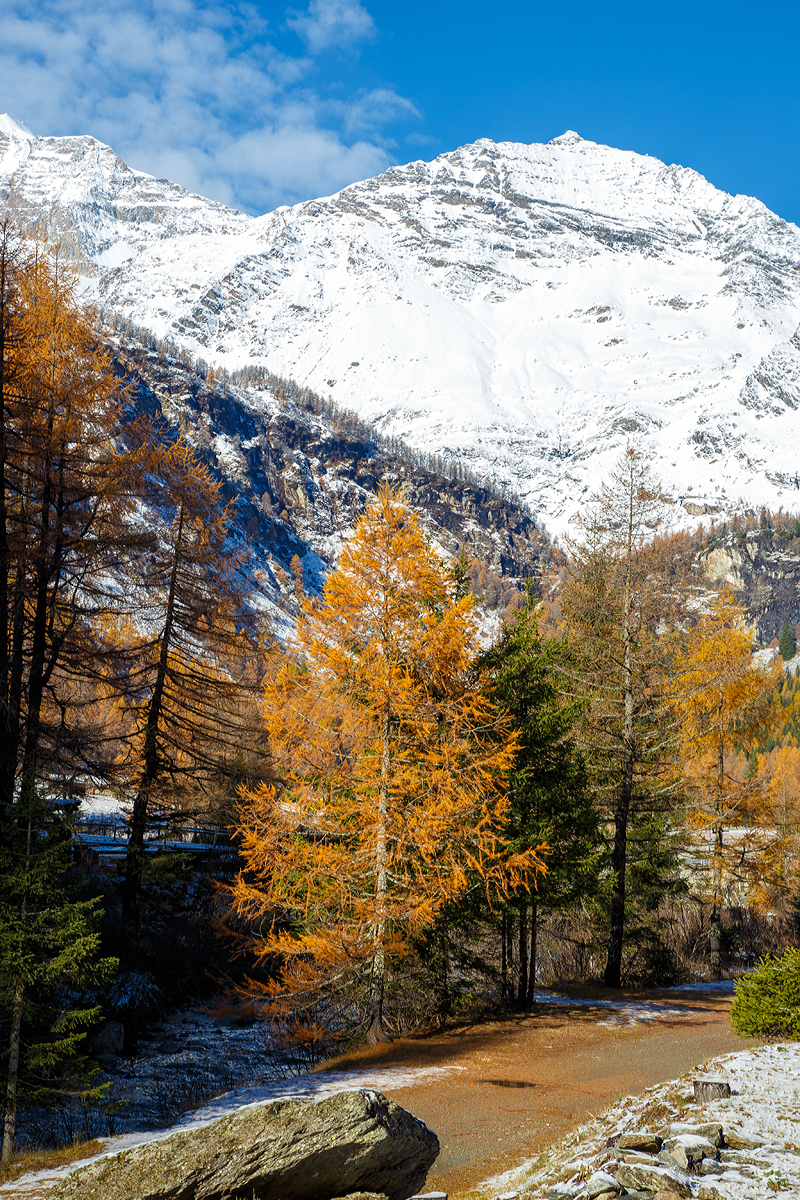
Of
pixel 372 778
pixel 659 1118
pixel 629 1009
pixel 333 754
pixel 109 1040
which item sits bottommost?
pixel 109 1040

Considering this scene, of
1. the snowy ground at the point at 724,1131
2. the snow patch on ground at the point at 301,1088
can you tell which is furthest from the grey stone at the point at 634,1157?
the snow patch on ground at the point at 301,1088

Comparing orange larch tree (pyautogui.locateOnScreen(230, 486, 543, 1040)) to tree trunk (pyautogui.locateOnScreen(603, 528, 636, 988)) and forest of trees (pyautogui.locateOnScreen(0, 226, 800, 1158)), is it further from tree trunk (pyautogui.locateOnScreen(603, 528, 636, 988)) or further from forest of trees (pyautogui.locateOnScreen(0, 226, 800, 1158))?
tree trunk (pyautogui.locateOnScreen(603, 528, 636, 988))

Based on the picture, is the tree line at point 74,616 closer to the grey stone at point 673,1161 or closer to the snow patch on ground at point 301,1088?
the snow patch on ground at point 301,1088

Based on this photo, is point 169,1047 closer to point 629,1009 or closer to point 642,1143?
point 629,1009

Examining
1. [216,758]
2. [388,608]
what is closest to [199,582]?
[216,758]

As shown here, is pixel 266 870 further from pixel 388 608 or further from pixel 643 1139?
pixel 643 1139

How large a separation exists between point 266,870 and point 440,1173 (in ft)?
18.0

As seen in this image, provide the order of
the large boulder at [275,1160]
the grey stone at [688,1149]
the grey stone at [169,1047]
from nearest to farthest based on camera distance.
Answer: the large boulder at [275,1160], the grey stone at [688,1149], the grey stone at [169,1047]

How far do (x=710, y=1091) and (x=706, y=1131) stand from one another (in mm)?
902

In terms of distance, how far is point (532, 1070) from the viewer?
34.8 ft

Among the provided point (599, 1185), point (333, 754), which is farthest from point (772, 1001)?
point (333, 754)

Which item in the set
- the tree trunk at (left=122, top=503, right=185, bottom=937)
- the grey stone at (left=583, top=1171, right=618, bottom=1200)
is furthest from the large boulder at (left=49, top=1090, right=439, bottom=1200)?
the tree trunk at (left=122, top=503, right=185, bottom=937)

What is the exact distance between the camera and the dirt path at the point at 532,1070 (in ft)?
25.7

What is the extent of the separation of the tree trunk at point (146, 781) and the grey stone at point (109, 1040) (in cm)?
303
